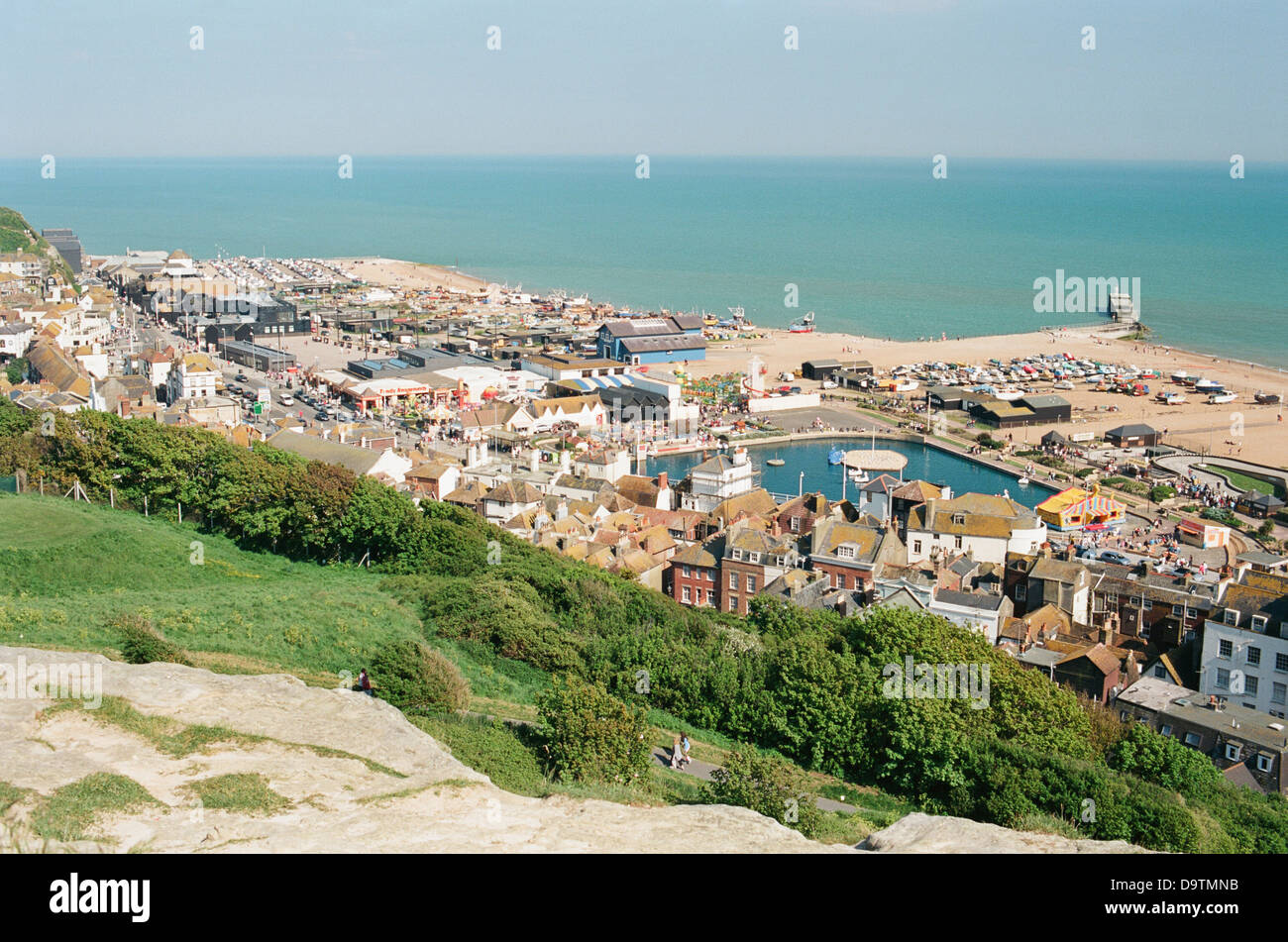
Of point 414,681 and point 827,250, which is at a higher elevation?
point 827,250

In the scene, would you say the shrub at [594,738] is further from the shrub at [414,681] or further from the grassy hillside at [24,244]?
the grassy hillside at [24,244]

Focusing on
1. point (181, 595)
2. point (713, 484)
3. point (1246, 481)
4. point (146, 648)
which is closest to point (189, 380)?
point (713, 484)

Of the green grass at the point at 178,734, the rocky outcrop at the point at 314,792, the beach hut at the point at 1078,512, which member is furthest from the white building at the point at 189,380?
the green grass at the point at 178,734

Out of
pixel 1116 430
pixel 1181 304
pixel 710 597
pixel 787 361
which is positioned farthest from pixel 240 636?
pixel 1181 304

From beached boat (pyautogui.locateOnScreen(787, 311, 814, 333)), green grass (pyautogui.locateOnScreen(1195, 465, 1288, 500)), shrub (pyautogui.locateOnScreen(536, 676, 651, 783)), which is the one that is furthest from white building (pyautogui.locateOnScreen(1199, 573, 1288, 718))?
beached boat (pyautogui.locateOnScreen(787, 311, 814, 333))

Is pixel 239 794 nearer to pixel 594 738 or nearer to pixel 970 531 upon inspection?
pixel 594 738

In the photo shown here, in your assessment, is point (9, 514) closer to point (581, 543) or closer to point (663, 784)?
point (581, 543)

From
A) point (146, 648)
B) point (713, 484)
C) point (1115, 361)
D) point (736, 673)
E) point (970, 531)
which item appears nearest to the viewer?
point (146, 648)
